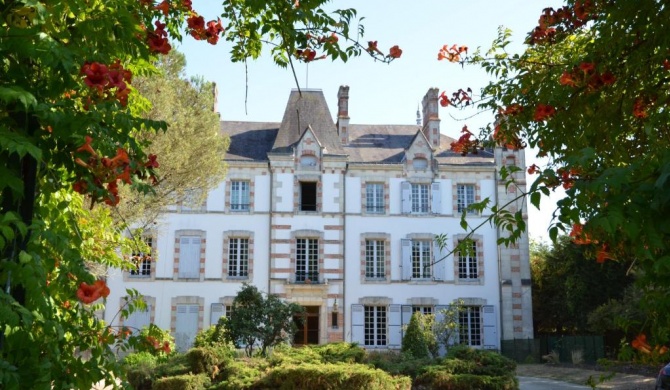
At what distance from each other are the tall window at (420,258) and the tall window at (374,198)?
2.09 meters

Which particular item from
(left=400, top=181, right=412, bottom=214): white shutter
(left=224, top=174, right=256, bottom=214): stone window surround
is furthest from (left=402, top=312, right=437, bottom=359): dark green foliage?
(left=224, top=174, right=256, bottom=214): stone window surround

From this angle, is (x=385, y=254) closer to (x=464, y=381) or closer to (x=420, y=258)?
(x=420, y=258)

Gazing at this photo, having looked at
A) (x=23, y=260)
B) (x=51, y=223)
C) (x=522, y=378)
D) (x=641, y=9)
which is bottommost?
(x=522, y=378)

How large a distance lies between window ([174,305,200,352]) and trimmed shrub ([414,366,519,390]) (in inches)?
642

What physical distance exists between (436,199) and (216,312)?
34.2 feet


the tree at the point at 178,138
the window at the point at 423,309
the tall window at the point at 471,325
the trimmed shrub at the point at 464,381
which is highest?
the tree at the point at 178,138

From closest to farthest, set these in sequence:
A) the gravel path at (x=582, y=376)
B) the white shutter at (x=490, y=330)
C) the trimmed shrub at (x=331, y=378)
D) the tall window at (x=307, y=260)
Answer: the trimmed shrub at (x=331, y=378)
the gravel path at (x=582, y=376)
the white shutter at (x=490, y=330)
the tall window at (x=307, y=260)

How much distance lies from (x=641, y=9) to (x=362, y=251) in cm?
2454

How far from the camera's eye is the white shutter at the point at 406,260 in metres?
29.0

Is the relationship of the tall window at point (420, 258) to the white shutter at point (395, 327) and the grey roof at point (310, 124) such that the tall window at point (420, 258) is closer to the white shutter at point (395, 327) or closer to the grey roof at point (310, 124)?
the white shutter at point (395, 327)

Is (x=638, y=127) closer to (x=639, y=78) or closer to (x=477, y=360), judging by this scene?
(x=639, y=78)

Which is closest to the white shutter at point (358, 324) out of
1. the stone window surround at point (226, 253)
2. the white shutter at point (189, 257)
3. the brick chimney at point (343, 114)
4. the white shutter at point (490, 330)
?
the stone window surround at point (226, 253)

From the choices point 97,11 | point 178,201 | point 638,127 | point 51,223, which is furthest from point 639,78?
point 178,201

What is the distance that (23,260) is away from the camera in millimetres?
2877
